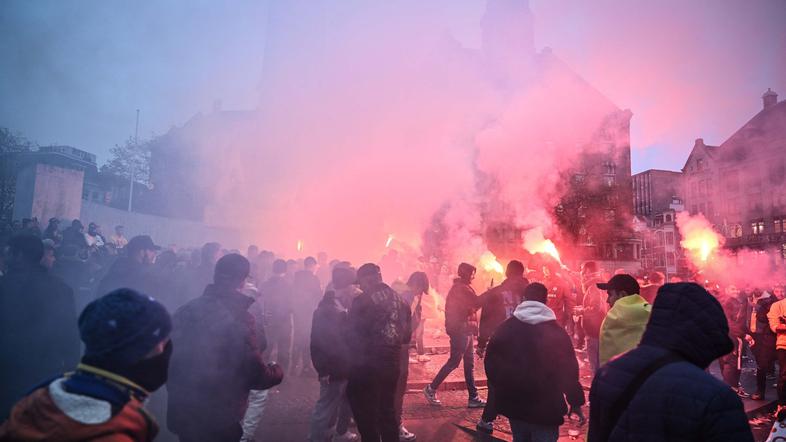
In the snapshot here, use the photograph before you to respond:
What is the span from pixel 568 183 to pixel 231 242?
20035mm

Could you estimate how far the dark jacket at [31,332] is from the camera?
3551mm

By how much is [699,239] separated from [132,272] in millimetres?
24011

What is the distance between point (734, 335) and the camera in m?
7.06

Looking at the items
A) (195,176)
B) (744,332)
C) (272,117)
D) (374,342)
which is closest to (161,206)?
(195,176)

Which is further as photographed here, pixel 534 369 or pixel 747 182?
pixel 747 182

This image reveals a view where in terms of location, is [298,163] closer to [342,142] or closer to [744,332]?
[342,142]

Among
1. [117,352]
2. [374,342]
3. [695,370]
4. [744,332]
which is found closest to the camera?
[117,352]

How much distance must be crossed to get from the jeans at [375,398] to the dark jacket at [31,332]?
8.23 ft

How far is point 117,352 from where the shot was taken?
149 cm

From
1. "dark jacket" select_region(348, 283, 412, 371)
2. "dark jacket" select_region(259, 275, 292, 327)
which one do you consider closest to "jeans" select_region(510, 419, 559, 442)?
"dark jacket" select_region(348, 283, 412, 371)

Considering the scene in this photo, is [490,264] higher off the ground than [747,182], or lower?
lower

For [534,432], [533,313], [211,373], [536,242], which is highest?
[536,242]

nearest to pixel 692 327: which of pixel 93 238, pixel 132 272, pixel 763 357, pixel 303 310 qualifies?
pixel 132 272

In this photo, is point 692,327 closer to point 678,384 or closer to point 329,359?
point 678,384
